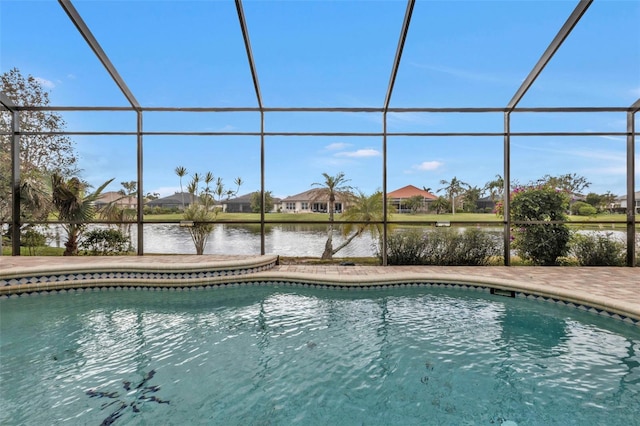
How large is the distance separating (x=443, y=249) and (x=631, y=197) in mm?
4172

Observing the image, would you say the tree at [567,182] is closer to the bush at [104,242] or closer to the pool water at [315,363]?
the pool water at [315,363]

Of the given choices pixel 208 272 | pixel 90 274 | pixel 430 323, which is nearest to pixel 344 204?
pixel 208 272

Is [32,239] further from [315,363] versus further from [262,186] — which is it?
[315,363]

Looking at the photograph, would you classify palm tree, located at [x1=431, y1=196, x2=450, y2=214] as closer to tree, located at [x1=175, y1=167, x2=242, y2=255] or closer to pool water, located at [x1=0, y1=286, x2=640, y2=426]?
pool water, located at [x1=0, y1=286, x2=640, y2=426]

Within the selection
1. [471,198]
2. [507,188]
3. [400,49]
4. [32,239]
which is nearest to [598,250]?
[507,188]

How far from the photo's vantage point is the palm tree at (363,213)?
8500mm

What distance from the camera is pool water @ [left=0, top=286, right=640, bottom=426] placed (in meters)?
2.52

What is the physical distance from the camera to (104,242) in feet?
27.8

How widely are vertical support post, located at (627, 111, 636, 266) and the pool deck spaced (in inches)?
28.7

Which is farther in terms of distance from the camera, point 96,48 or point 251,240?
point 251,240

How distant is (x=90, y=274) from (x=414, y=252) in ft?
22.4

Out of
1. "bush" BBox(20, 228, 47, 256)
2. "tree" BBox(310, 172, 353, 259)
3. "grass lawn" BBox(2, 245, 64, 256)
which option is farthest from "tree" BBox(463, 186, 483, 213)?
"bush" BBox(20, 228, 47, 256)

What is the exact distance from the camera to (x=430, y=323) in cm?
441

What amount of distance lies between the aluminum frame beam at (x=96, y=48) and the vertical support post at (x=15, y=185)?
2833 millimetres
